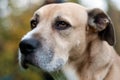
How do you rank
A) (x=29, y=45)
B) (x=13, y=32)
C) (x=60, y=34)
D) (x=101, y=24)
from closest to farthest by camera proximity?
(x=29, y=45), (x=60, y=34), (x=101, y=24), (x=13, y=32)

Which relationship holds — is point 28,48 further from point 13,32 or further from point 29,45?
point 13,32

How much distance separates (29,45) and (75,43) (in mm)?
591

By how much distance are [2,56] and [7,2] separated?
1.96 m

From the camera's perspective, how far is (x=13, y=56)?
13531mm

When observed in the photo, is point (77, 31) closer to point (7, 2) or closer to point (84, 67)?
point (84, 67)

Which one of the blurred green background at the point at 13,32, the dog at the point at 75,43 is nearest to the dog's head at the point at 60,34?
the dog at the point at 75,43

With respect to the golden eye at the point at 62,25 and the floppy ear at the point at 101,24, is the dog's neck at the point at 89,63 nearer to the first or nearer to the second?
the floppy ear at the point at 101,24

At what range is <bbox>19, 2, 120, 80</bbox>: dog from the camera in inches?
223

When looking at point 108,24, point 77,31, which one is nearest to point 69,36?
point 77,31

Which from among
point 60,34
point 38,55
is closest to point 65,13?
point 60,34

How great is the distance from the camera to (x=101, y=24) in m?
5.93

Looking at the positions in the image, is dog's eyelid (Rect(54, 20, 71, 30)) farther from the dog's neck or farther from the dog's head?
the dog's neck

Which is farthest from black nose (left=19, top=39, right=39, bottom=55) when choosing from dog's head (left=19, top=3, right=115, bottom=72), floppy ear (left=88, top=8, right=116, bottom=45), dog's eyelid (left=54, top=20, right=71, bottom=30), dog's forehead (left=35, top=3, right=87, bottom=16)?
floppy ear (left=88, top=8, right=116, bottom=45)

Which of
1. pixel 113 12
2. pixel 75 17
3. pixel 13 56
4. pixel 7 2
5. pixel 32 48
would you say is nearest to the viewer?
pixel 32 48
